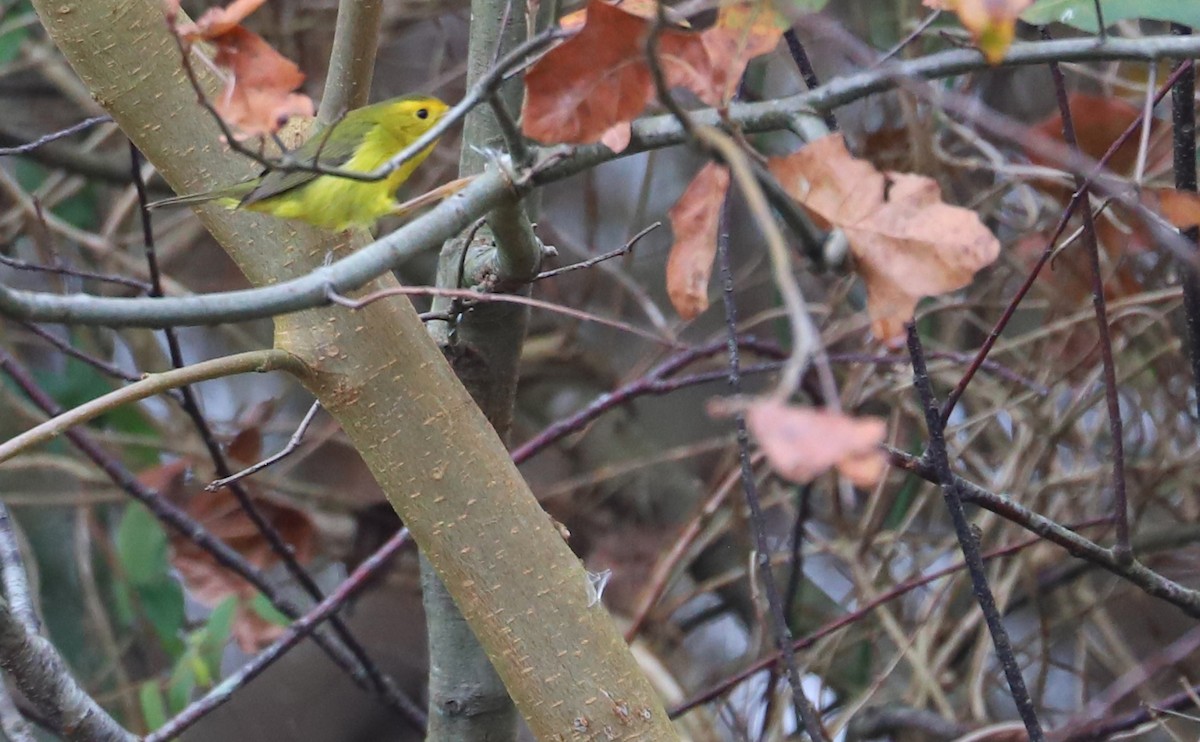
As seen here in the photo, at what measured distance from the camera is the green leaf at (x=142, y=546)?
1.62 m

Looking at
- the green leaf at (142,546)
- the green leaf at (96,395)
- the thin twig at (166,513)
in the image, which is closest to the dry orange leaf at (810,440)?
the thin twig at (166,513)

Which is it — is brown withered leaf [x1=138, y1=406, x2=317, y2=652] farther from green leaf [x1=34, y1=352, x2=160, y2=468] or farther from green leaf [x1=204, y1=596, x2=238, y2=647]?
green leaf [x1=34, y1=352, x2=160, y2=468]

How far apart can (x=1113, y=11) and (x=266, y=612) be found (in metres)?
1.30

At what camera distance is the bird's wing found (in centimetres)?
79

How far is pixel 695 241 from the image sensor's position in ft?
1.79

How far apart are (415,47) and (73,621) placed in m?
1.47

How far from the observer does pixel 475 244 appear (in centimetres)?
96

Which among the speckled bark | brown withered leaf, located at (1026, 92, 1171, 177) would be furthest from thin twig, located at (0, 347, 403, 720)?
brown withered leaf, located at (1026, 92, 1171, 177)

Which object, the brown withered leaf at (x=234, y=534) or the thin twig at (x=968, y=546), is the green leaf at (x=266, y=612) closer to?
the brown withered leaf at (x=234, y=534)

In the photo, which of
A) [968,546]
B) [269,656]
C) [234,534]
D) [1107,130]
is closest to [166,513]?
[269,656]

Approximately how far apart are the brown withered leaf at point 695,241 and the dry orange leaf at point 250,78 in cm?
20

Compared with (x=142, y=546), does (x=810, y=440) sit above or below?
below

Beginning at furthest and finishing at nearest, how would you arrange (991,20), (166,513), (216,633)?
(216,633)
(166,513)
(991,20)

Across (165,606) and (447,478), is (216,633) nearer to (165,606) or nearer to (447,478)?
(165,606)
